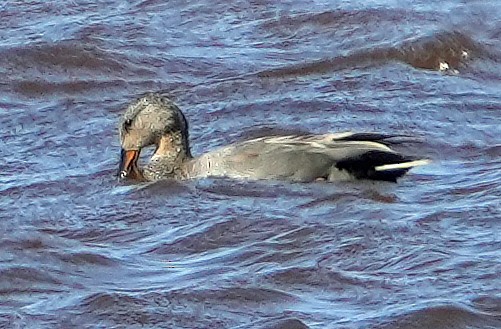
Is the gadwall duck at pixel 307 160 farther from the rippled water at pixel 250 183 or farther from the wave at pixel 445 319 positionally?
the wave at pixel 445 319

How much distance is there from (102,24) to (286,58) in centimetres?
155

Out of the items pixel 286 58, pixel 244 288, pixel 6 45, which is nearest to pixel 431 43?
pixel 286 58

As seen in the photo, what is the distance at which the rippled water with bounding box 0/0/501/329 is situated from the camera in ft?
26.8

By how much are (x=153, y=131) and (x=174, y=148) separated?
0.66 ft

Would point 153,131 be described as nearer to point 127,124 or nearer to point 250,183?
point 127,124

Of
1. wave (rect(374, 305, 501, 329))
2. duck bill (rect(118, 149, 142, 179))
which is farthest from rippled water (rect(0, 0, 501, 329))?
duck bill (rect(118, 149, 142, 179))

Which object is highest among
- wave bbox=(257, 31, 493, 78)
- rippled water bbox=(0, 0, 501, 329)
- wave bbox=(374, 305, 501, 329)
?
wave bbox=(374, 305, 501, 329)

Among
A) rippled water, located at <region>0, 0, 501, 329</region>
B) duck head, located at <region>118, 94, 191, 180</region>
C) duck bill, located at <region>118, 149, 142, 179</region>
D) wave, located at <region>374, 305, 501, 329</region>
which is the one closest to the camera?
wave, located at <region>374, 305, 501, 329</region>

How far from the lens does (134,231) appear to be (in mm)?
9383

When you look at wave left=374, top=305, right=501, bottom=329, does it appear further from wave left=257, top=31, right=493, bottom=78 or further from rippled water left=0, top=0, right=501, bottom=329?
wave left=257, top=31, right=493, bottom=78

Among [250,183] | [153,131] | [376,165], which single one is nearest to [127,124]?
[153,131]

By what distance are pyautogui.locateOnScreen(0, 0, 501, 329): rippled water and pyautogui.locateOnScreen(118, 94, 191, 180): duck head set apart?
18 centimetres

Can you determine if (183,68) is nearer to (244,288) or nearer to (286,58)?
(286,58)

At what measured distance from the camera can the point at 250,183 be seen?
1013 centimetres
